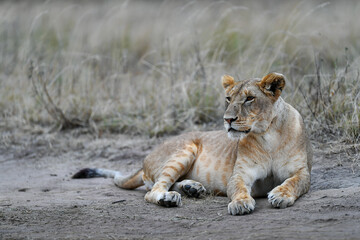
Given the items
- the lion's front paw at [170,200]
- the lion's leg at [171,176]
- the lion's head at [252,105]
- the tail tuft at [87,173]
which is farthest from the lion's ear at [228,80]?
the tail tuft at [87,173]

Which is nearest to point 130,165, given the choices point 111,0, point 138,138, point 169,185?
point 138,138

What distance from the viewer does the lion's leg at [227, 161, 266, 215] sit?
3.90 metres

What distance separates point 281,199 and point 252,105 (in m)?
0.77

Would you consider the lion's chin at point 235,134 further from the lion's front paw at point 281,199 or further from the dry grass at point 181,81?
the dry grass at point 181,81

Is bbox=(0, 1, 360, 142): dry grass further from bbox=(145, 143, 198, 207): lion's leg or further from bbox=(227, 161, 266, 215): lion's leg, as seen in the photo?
bbox=(145, 143, 198, 207): lion's leg

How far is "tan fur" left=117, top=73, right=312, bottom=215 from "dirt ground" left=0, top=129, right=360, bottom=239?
0.40 feet

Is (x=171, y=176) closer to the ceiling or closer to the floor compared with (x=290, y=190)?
closer to the floor

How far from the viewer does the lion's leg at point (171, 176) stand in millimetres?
4305

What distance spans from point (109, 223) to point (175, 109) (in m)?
3.74

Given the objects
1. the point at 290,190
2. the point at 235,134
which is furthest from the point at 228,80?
the point at 290,190

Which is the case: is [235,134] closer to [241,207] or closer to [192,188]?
[241,207]

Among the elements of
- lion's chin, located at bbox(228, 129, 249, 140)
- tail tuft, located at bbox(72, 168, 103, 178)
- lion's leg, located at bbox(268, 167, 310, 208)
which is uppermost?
lion's chin, located at bbox(228, 129, 249, 140)

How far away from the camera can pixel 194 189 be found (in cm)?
466

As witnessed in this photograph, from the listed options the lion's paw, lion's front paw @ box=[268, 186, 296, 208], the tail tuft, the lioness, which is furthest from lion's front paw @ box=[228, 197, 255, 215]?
the tail tuft
